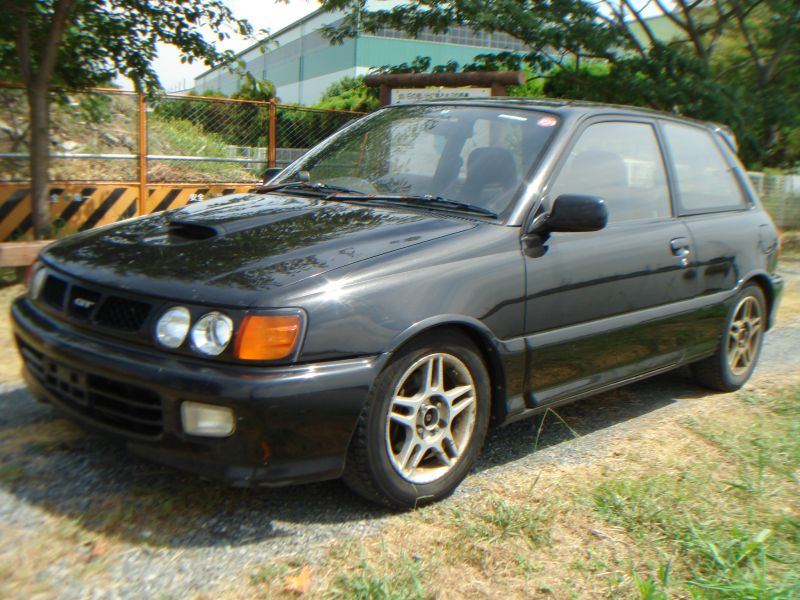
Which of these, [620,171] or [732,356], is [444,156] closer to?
[620,171]

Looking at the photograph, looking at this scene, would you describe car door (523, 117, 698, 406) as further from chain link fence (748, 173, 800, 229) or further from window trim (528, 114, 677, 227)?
chain link fence (748, 173, 800, 229)

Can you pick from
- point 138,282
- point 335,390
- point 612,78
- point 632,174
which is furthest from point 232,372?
point 612,78

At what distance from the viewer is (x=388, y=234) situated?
11.4ft

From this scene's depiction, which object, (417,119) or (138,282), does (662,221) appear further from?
(138,282)

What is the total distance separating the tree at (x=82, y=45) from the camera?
7.96 m

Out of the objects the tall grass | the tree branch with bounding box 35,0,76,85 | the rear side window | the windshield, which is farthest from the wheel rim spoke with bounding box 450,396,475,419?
the tree branch with bounding box 35,0,76,85

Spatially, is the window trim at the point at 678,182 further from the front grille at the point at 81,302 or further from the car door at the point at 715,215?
the front grille at the point at 81,302

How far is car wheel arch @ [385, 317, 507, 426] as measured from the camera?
317 centimetres

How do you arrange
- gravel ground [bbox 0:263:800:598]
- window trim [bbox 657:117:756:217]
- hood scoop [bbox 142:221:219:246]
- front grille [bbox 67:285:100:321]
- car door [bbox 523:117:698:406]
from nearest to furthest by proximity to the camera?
gravel ground [bbox 0:263:800:598], front grille [bbox 67:285:100:321], hood scoop [bbox 142:221:219:246], car door [bbox 523:117:698:406], window trim [bbox 657:117:756:217]

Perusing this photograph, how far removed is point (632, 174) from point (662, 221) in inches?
11.9

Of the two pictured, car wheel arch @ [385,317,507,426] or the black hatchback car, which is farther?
car wheel arch @ [385,317,507,426]

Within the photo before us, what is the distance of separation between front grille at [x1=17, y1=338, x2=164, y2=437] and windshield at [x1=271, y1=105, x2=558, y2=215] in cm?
158

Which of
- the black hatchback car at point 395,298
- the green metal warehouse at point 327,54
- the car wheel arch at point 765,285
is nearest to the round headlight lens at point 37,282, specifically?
the black hatchback car at point 395,298

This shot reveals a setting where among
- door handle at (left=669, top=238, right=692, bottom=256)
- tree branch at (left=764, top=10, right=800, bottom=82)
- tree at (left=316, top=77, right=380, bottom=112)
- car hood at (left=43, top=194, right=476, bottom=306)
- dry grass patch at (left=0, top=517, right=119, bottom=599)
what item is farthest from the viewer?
tree at (left=316, top=77, right=380, bottom=112)
